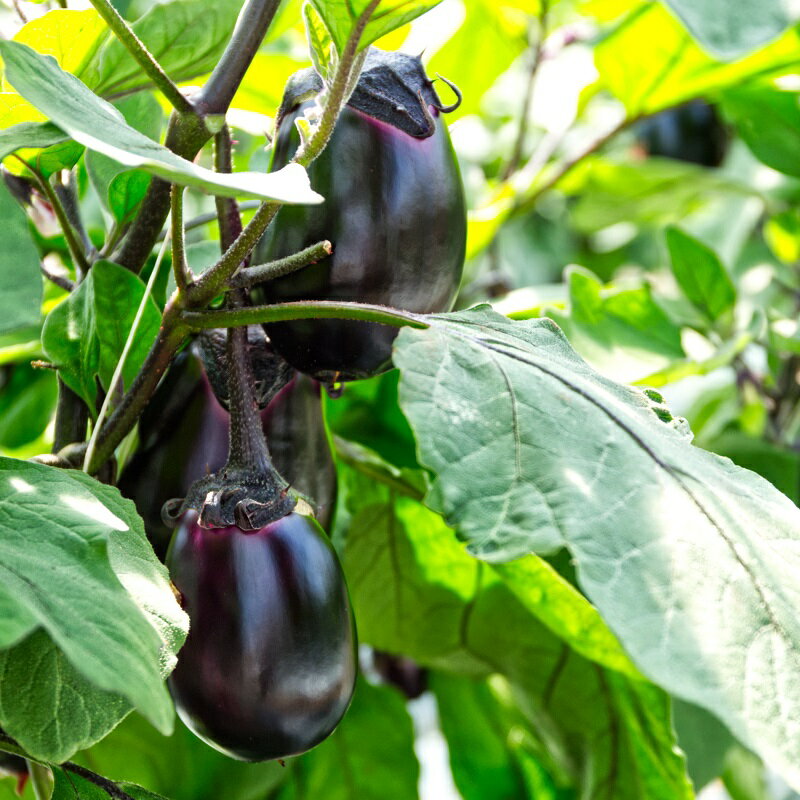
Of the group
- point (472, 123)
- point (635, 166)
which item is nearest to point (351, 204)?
point (635, 166)

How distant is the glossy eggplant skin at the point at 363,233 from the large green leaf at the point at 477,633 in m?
0.25

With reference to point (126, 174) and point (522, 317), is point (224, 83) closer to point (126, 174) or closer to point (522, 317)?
point (126, 174)

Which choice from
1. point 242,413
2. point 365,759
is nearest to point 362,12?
point 242,413

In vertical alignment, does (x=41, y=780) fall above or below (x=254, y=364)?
below

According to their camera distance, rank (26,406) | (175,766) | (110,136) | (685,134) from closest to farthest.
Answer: (110,136) → (175,766) → (26,406) → (685,134)

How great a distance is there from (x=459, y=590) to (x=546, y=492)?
14.9 inches

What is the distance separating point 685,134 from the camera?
1.32 m

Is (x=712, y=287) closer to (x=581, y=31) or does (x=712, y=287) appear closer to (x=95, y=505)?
(x=581, y=31)

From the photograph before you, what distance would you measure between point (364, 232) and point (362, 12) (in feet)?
0.29

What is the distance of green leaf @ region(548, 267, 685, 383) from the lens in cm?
73

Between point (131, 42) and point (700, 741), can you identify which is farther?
point (700, 741)

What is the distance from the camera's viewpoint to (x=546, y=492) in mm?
342

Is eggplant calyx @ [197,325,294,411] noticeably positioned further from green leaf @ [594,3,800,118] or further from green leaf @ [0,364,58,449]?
green leaf @ [594,3,800,118]

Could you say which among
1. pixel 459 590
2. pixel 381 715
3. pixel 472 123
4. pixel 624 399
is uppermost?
pixel 624 399
